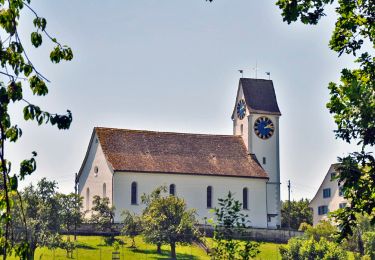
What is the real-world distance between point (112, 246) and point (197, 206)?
18174 millimetres

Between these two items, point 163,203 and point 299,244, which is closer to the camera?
point 299,244

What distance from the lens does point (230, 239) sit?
29.3 meters

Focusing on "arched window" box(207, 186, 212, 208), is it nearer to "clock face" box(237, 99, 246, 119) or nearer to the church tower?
the church tower

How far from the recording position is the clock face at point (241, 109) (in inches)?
4432

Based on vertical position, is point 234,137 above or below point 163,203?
above

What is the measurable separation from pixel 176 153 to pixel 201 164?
2962 millimetres

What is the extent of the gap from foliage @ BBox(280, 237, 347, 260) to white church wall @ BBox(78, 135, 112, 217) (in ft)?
79.8

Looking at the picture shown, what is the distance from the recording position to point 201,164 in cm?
10700

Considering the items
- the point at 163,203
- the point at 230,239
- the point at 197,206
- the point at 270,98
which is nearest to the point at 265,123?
the point at 270,98

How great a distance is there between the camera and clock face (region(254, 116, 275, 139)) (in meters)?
111

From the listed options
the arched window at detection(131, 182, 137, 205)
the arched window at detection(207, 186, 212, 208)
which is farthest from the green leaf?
the arched window at detection(207, 186, 212, 208)

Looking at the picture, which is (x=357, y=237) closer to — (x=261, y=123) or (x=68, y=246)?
(x=261, y=123)

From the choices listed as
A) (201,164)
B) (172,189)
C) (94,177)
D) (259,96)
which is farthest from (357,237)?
(94,177)

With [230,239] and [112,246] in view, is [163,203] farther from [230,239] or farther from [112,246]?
[230,239]
